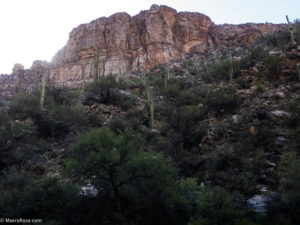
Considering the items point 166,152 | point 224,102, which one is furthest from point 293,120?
point 166,152

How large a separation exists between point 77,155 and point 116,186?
4.86 feet

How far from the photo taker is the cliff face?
5259 cm

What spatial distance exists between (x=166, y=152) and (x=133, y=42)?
46965 mm

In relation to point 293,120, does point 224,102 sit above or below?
above

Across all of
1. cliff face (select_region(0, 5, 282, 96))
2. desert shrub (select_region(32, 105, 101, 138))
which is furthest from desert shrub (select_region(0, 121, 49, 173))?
cliff face (select_region(0, 5, 282, 96))

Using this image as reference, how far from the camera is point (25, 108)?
17.8m

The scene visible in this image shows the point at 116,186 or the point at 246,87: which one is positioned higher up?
the point at 246,87

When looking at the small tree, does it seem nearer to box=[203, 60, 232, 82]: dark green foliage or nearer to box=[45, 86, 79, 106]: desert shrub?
box=[45, 86, 79, 106]: desert shrub

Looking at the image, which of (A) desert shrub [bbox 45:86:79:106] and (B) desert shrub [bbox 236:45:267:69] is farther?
(B) desert shrub [bbox 236:45:267:69]

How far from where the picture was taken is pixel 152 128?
1658 centimetres

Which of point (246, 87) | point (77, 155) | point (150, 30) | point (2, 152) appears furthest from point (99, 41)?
point (77, 155)

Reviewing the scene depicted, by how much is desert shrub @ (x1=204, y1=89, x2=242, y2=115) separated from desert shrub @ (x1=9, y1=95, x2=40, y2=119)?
11.4m

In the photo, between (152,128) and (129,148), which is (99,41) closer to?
(152,128)

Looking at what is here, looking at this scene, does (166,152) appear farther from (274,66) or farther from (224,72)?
(224,72)
